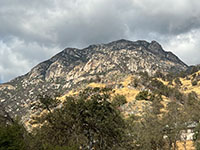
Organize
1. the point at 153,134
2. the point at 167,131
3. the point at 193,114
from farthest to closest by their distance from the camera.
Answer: the point at 193,114, the point at 167,131, the point at 153,134

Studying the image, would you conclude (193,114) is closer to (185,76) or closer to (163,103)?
(163,103)

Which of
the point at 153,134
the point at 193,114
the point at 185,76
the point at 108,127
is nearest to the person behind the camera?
the point at 108,127

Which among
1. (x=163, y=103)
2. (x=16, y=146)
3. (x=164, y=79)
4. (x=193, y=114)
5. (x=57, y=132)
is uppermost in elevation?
(x=164, y=79)

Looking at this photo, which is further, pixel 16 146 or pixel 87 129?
pixel 87 129

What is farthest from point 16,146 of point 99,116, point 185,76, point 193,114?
point 185,76

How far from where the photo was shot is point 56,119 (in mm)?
29078

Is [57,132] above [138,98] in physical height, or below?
below

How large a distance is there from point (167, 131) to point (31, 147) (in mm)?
32034

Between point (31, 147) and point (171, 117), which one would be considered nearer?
point (31, 147)

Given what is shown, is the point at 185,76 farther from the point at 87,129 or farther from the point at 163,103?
the point at 87,129

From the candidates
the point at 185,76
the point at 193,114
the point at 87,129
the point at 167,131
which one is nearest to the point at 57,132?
the point at 87,129

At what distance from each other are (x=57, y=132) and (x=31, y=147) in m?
5.51

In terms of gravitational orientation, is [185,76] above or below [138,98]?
above

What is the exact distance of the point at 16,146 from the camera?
64.3ft
